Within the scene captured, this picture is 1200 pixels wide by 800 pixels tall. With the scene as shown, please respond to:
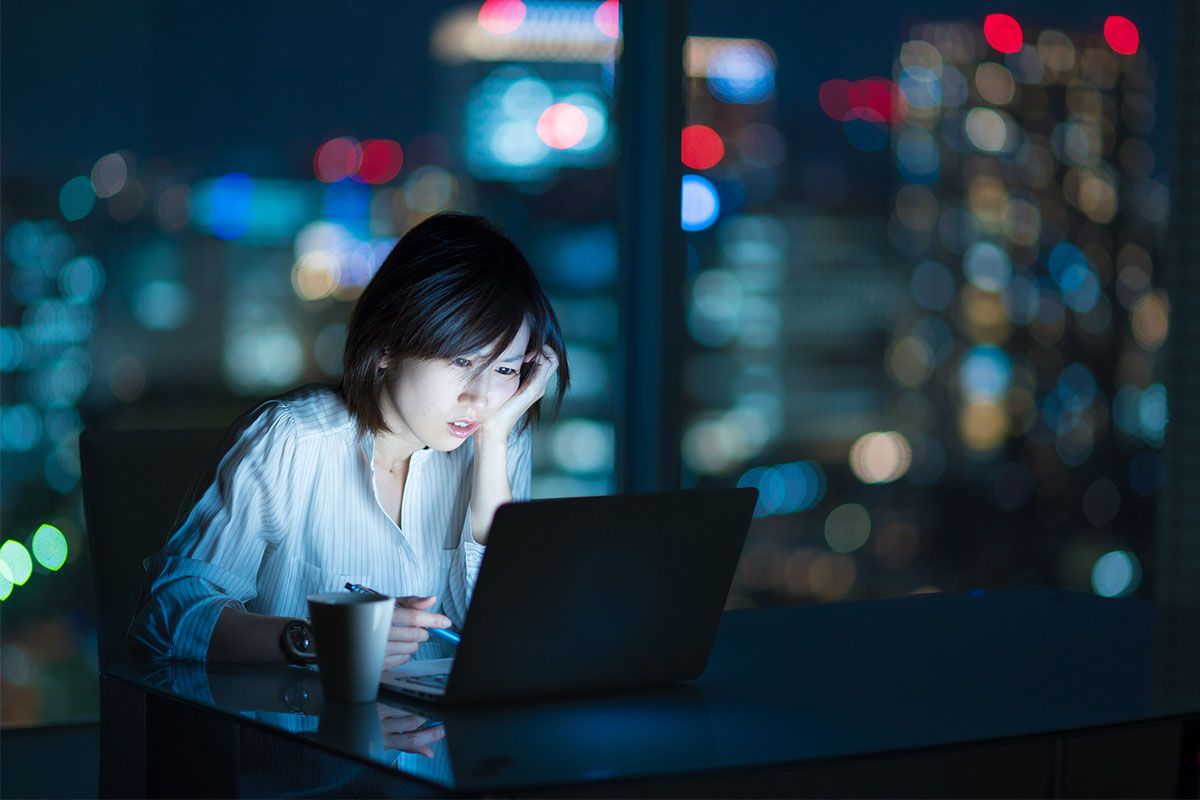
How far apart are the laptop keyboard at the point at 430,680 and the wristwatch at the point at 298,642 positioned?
0.13 metres

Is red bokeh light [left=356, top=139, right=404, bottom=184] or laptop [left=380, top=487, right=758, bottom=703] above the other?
red bokeh light [left=356, top=139, right=404, bottom=184]

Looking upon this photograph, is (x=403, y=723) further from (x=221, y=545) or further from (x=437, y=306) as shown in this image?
(x=437, y=306)

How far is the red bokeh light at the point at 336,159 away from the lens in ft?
10.5

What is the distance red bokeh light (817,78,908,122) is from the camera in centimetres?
371

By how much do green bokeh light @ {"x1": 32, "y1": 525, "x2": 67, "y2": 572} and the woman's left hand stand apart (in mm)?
1485

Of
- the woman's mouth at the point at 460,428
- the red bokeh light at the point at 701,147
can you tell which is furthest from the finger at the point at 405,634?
the red bokeh light at the point at 701,147

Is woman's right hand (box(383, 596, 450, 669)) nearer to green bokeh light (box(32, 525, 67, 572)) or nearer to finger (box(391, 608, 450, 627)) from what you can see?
finger (box(391, 608, 450, 627))

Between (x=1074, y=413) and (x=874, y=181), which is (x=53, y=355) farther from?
(x=1074, y=413)

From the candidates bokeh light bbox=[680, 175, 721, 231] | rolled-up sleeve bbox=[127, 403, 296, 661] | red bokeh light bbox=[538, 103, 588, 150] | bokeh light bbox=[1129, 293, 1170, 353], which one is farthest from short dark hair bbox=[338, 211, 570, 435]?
bokeh light bbox=[1129, 293, 1170, 353]

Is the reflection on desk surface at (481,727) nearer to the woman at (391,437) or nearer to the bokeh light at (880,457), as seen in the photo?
the woman at (391,437)

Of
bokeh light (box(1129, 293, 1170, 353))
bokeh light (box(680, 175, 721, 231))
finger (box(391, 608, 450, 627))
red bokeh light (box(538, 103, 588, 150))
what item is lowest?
finger (box(391, 608, 450, 627))

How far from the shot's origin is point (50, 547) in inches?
119

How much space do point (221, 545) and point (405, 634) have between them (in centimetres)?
31

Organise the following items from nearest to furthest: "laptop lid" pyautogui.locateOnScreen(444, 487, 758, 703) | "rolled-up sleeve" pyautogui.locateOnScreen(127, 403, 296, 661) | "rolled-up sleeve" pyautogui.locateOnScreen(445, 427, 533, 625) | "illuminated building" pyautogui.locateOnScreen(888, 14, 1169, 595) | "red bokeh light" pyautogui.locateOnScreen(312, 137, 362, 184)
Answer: "laptop lid" pyautogui.locateOnScreen(444, 487, 758, 703) < "rolled-up sleeve" pyautogui.locateOnScreen(127, 403, 296, 661) < "rolled-up sleeve" pyautogui.locateOnScreen(445, 427, 533, 625) < "red bokeh light" pyautogui.locateOnScreen(312, 137, 362, 184) < "illuminated building" pyautogui.locateOnScreen(888, 14, 1169, 595)
